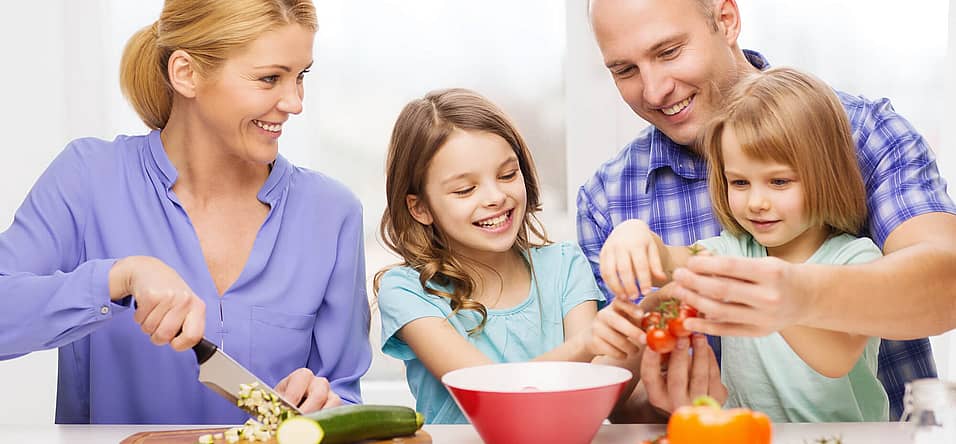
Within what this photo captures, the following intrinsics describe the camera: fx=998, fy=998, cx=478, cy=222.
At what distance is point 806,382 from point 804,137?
0.50 metres

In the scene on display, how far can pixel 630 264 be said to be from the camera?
1.70m

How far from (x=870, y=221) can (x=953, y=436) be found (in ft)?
3.13

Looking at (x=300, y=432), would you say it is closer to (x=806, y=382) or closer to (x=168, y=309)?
(x=168, y=309)

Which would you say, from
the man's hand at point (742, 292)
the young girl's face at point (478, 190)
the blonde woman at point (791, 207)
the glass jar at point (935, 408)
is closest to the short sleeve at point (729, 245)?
the blonde woman at point (791, 207)

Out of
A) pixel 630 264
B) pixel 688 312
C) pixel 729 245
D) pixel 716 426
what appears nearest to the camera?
pixel 716 426

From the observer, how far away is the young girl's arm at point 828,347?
184 cm

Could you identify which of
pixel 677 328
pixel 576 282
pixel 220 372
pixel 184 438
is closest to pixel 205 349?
pixel 220 372

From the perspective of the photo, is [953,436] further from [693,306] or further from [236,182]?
[236,182]

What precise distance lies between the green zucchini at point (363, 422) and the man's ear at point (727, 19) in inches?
49.9

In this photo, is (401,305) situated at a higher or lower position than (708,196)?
lower

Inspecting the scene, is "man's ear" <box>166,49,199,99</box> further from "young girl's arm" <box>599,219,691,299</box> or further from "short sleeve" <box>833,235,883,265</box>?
"short sleeve" <box>833,235,883,265</box>

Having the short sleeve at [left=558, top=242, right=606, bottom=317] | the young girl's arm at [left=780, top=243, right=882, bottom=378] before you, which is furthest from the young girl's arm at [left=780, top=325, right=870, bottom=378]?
the short sleeve at [left=558, top=242, right=606, bottom=317]

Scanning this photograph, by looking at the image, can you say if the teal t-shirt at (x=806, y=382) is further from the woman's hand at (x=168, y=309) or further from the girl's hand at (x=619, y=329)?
the woman's hand at (x=168, y=309)

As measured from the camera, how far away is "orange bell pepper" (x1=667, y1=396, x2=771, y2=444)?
1.19 meters
